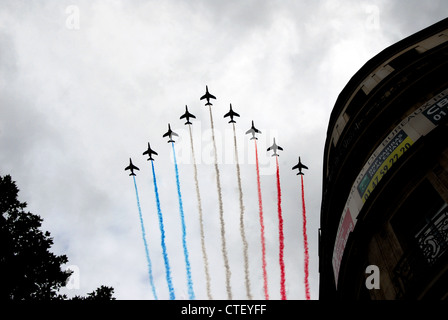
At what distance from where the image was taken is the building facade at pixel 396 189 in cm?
1220

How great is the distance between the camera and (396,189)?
49.0 ft

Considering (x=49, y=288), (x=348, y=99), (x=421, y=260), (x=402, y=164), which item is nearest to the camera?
(x=421, y=260)

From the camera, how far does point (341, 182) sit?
2000cm

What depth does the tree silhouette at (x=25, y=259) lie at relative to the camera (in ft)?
47.0

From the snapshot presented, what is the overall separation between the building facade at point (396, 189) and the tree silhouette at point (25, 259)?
1275 centimetres

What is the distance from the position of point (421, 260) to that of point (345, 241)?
610 cm

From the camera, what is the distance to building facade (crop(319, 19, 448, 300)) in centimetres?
1220

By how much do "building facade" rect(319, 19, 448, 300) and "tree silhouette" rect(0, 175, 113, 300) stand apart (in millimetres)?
12750

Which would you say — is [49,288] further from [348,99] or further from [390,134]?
[348,99]

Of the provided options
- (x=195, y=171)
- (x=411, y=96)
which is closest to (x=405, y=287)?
(x=411, y=96)

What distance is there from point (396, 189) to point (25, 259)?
16.9m

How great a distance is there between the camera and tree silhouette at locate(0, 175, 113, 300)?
47.0 feet

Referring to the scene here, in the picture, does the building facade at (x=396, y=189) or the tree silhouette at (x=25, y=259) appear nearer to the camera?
the building facade at (x=396, y=189)

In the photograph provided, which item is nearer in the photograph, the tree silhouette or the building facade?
the building facade
